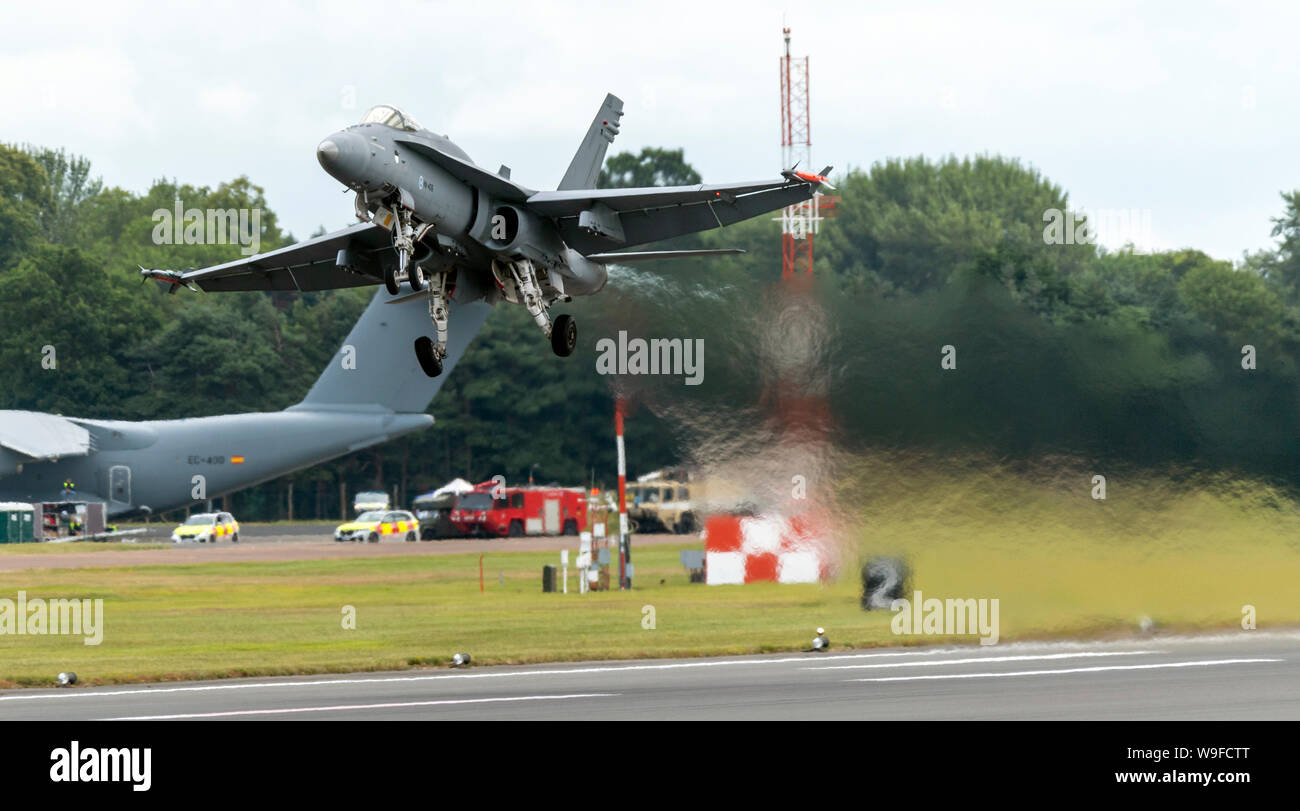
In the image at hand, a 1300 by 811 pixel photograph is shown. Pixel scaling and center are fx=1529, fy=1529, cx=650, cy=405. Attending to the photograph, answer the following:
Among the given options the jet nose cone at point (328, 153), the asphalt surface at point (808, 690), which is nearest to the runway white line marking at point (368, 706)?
the asphalt surface at point (808, 690)

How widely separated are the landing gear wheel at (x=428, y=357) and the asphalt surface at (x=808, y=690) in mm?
4446

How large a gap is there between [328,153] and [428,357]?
3224 mm

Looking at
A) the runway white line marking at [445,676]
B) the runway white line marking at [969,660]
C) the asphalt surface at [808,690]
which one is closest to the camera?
the asphalt surface at [808,690]

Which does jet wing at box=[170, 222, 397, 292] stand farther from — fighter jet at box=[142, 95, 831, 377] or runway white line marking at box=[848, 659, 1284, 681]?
runway white line marking at box=[848, 659, 1284, 681]

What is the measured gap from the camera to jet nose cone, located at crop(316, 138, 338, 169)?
18016 mm

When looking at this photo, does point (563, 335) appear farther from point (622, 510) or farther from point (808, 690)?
point (622, 510)

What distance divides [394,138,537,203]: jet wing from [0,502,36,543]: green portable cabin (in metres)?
39.9

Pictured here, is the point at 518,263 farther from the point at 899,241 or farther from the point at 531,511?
the point at 899,241

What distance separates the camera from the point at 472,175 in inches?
791

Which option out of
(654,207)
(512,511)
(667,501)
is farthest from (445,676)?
(512,511)

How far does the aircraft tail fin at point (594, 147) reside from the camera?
80.0 feet

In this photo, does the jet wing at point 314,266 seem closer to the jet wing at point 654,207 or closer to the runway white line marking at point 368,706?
the jet wing at point 654,207

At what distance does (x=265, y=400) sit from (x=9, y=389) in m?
12.6

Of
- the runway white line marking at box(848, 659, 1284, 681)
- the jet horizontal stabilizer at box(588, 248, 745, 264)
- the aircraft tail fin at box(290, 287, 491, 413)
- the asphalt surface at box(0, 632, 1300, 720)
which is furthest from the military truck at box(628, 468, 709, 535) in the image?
the jet horizontal stabilizer at box(588, 248, 745, 264)
